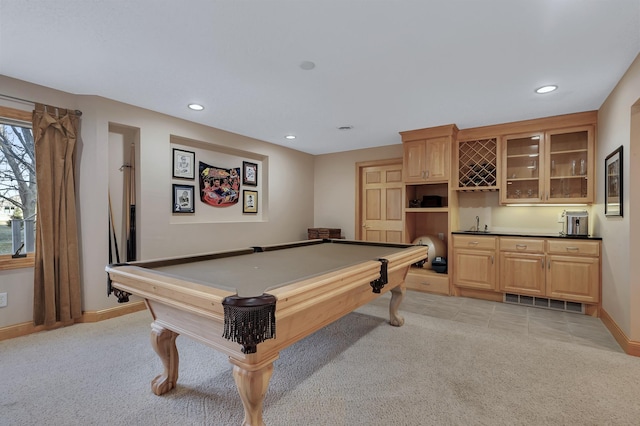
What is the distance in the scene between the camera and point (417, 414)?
166cm

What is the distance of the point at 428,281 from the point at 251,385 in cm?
345

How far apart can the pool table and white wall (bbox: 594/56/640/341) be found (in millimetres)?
1884

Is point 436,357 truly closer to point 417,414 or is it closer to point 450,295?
point 417,414

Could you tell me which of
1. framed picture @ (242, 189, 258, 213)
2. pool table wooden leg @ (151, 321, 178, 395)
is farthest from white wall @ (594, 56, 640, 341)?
framed picture @ (242, 189, 258, 213)

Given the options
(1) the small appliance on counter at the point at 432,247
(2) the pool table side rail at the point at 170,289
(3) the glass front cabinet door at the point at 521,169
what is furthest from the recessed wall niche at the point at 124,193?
(3) the glass front cabinet door at the point at 521,169

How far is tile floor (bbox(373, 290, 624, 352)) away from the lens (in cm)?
275

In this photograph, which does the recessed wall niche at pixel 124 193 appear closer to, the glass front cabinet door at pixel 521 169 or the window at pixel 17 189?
the window at pixel 17 189

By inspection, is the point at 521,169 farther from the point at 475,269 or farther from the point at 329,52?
the point at 329,52

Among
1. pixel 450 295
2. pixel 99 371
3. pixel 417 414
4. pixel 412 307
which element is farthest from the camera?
pixel 450 295

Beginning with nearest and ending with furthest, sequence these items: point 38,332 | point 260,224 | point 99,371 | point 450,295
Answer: point 99,371
point 38,332
point 450,295
point 260,224

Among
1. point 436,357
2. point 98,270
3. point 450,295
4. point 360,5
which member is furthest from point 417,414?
point 98,270

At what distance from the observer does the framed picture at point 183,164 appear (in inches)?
150

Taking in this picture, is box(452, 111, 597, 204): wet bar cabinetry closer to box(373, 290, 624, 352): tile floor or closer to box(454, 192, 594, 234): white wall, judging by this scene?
box(454, 192, 594, 234): white wall

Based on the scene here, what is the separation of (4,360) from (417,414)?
3.00 metres
